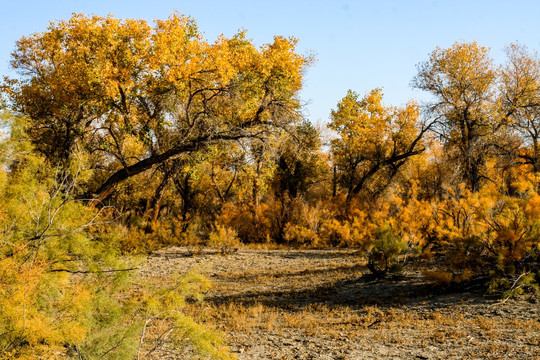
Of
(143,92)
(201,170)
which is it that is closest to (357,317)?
(143,92)

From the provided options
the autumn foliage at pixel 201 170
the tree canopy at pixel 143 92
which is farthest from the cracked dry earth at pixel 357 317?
the tree canopy at pixel 143 92

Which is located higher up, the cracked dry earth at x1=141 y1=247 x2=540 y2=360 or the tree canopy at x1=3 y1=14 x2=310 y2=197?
the tree canopy at x1=3 y1=14 x2=310 y2=197

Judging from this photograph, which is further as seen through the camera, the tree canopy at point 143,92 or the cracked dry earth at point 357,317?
the tree canopy at point 143,92

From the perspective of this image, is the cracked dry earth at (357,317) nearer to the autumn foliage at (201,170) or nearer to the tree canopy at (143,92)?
the autumn foliage at (201,170)

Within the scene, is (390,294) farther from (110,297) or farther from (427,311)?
(110,297)

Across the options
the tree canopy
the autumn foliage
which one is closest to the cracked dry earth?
the autumn foliage

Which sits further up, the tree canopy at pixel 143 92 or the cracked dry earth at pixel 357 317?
the tree canopy at pixel 143 92

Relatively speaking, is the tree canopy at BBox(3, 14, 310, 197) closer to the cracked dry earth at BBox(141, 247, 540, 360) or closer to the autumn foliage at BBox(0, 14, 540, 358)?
the autumn foliage at BBox(0, 14, 540, 358)

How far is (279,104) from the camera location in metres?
15.4

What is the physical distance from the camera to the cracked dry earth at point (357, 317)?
6.17 metres

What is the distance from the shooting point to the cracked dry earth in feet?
20.2

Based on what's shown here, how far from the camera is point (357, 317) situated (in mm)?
8156

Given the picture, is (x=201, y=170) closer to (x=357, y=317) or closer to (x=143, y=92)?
(x=143, y=92)

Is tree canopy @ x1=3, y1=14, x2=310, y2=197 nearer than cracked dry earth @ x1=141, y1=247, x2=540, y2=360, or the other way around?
cracked dry earth @ x1=141, y1=247, x2=540, y2=360
